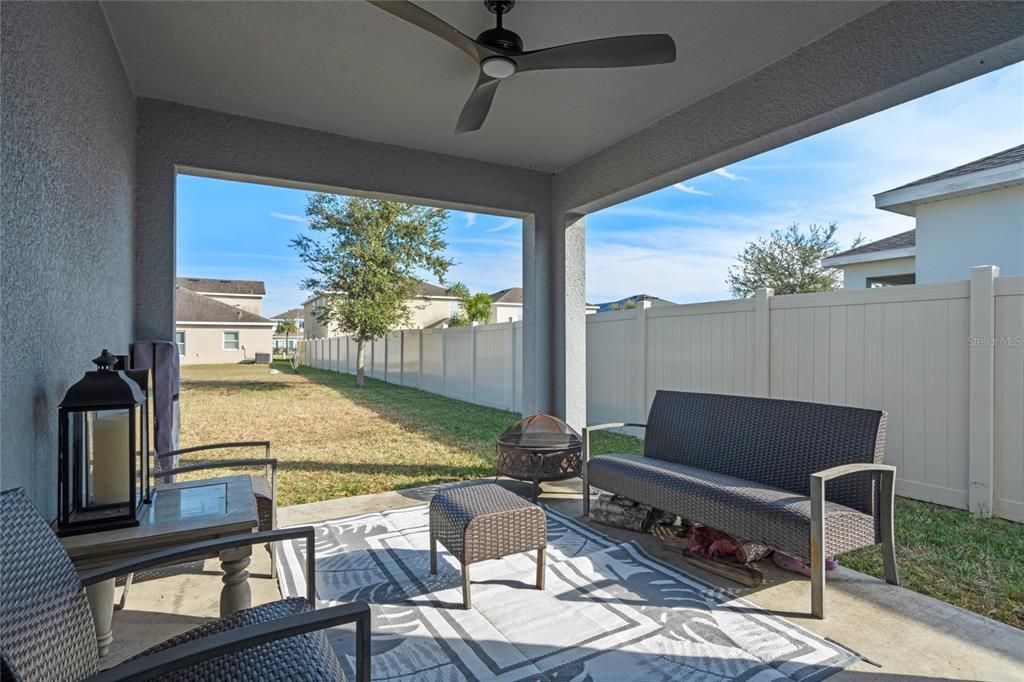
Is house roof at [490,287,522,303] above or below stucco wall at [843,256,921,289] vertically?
above

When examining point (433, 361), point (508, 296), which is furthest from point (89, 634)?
point (508, 296)

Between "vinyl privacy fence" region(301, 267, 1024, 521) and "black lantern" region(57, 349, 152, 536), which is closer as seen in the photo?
"black lantern" region(57, 349, 152, 536)

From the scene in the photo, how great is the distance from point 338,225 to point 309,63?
1089 cm

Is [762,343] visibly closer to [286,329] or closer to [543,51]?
[543,51]

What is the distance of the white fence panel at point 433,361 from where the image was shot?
488 inches

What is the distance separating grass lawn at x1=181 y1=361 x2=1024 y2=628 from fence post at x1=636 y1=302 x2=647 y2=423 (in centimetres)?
41

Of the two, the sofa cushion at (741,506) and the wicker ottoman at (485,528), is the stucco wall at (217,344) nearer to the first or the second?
the wicker ottoman at (485,528)

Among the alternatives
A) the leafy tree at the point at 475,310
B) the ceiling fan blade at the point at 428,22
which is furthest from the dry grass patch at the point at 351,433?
the leafy tree at the point at 475,310

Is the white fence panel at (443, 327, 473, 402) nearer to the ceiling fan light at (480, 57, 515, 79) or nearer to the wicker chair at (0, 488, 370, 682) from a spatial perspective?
the ceiling fan light at (480, 57, 515, 79)

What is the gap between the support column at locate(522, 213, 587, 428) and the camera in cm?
542

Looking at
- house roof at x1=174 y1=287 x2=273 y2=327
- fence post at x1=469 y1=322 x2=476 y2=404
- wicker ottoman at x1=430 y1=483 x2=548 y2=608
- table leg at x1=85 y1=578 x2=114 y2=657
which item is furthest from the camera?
house roof at x1=174 y1=287 x2=273 y2=327

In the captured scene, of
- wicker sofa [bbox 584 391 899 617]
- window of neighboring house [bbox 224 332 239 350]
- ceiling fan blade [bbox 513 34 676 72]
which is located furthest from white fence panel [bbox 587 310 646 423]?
window of neighboring house [bbox 224 332 239 350]

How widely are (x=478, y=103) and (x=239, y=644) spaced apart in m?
2.97

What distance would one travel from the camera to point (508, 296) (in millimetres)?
26812
